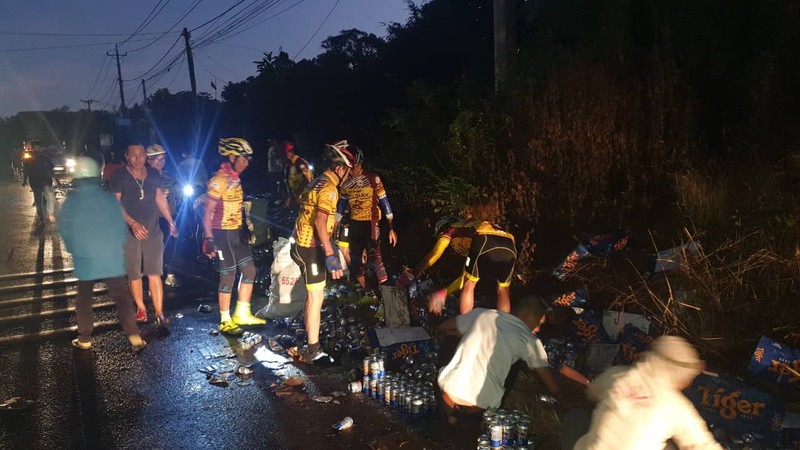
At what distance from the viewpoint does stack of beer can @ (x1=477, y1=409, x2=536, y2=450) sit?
12.3 ft

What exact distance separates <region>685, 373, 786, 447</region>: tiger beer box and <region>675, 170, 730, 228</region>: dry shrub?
2.18 m

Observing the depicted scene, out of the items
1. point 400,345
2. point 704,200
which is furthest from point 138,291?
point 704,200

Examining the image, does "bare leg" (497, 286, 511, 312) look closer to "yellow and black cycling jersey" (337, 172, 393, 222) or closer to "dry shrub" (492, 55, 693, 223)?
"dry shrub" (492, 55, 693, 223)

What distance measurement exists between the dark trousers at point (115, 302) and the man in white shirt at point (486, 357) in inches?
156

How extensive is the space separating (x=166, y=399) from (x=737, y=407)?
4.53 metres

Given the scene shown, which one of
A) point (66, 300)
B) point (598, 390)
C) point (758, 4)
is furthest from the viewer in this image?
point (66, 300)

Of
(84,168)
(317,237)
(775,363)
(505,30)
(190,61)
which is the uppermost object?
(190,61)

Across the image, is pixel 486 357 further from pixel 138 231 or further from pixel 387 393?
pixel 138 231

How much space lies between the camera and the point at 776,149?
6.26 meters

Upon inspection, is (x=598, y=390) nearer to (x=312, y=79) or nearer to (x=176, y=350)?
(x=176, y=350)

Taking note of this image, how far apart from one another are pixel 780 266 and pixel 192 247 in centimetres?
1045

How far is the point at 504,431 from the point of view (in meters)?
3.79

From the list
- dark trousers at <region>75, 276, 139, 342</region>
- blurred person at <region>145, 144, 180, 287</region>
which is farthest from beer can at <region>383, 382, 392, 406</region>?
blurred person at <region>145, 144, 180, 287</region>

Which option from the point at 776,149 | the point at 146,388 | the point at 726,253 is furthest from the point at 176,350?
the point at 776,149
